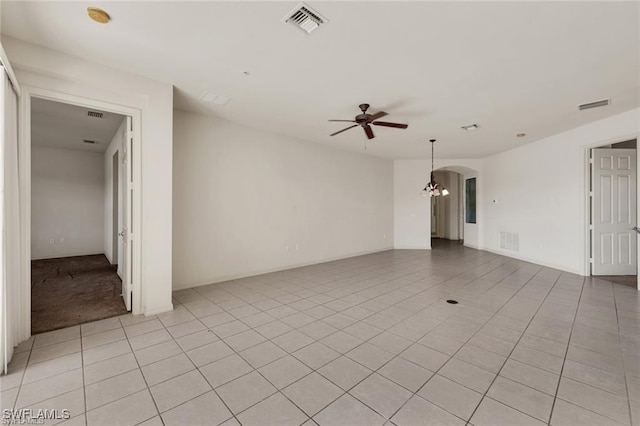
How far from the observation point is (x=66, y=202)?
7.07m

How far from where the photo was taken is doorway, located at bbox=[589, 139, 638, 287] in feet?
17.3

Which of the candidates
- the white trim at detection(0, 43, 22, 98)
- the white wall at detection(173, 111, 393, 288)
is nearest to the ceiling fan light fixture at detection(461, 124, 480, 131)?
the white wall at detection(173, 111, 393, 288)

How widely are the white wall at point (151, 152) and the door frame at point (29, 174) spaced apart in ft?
0.17

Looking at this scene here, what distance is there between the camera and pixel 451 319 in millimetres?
3289

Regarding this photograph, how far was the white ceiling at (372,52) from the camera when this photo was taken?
2.25 meters

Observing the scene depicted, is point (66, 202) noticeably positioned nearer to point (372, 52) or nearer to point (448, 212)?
point (372, 52)

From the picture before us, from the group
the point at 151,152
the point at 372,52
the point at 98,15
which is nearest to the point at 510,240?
the point at 372,52

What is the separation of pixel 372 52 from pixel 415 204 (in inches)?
267

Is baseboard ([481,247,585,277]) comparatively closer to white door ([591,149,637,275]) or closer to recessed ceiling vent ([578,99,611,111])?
white door ([591,149,637,275])

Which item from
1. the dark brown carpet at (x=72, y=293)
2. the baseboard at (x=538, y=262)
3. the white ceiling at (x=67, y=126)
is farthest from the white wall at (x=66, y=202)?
the baseboard at (x=538, y=262)

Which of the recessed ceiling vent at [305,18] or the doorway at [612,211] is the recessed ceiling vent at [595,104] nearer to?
the doorway at [612,211]

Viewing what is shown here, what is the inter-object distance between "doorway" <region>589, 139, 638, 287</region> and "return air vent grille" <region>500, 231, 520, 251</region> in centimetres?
175

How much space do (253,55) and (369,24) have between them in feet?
4.27

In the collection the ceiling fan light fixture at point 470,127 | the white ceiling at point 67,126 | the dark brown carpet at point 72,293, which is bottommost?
the dark brown carpet at point 72,293
